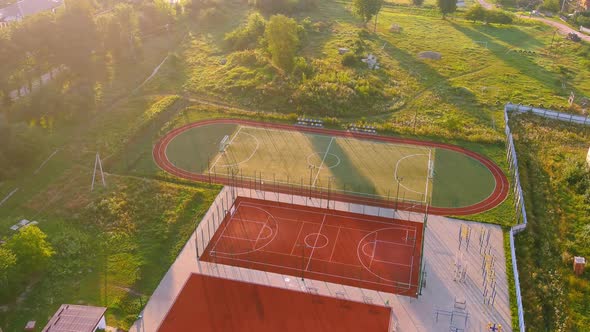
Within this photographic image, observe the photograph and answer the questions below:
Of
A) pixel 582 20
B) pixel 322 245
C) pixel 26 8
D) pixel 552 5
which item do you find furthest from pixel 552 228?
pixel 26 8

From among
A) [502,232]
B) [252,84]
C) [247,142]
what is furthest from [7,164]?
[502,232]

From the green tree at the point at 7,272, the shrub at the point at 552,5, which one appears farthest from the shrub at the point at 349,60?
the shrub at the point at 552,5

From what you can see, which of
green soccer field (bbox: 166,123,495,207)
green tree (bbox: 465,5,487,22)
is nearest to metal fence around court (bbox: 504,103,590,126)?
green soccer field (bbox: 166,123,495,207)

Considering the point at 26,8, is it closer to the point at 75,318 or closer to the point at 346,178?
the point at 346,178

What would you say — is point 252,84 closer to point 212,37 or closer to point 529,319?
point 212,37

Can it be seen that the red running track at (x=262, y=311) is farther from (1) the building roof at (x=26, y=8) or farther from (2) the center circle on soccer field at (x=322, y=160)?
(1) the building roof at (x=26, y=8)

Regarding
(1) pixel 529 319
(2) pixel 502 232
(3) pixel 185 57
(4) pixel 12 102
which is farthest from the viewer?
(3) pixel 185 57
